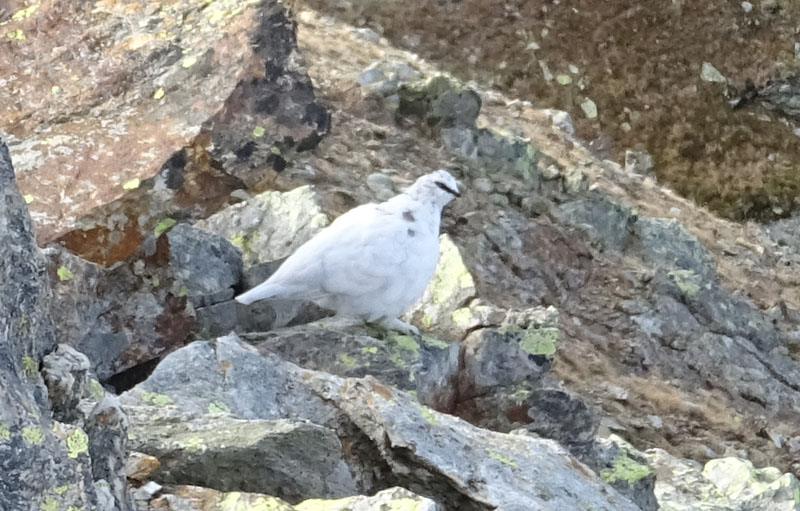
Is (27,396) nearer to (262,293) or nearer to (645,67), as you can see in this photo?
(262,293)

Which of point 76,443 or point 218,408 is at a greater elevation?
point 76,443

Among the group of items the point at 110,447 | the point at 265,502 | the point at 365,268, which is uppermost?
the point at 110,447

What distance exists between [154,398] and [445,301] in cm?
434

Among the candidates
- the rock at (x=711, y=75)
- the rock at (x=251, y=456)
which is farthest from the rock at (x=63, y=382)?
the rock at (x=711, y=75)

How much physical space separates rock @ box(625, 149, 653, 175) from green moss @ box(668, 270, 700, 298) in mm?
8595

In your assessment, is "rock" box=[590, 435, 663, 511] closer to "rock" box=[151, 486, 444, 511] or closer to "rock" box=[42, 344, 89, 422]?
"rock" box=[151, 486, 444, 511]

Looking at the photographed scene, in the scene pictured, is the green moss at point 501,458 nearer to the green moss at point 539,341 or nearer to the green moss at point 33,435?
the green moss at point 33,435

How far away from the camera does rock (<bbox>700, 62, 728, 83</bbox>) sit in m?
26.1

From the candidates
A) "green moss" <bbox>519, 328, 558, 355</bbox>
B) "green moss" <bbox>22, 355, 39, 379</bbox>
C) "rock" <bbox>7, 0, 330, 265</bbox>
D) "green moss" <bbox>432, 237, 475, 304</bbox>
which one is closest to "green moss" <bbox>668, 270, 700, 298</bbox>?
"green moss" <bbox>432, 237, 475, 304</bbox>

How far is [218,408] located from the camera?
18.5 ft

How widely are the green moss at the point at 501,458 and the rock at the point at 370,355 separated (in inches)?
72.5

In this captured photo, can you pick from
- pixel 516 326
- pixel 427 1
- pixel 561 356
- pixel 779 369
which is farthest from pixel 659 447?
pixel 427 1

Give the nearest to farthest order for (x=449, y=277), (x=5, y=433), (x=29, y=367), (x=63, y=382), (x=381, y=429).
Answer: (x=5, y=433)
(x=29, y=367)
(x=63, y=382)
(x=381, y=429)
(x=449, y=277)

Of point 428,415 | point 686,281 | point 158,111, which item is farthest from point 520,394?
point 686,281
